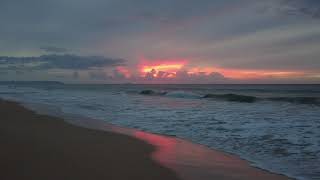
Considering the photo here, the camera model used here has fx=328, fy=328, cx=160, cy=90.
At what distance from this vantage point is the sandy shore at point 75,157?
5.42 metres

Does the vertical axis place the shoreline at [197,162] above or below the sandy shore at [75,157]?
below

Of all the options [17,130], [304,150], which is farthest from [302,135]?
[17,130]

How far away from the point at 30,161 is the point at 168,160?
269 centimetres

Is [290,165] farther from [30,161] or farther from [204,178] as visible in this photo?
[30,161]

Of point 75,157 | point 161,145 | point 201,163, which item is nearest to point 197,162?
point 201,163

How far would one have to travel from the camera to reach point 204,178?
18.2 feet

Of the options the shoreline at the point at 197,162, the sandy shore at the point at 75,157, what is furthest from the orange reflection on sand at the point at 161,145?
the sandy shore at the point at 75,157

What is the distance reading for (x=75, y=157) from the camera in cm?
661

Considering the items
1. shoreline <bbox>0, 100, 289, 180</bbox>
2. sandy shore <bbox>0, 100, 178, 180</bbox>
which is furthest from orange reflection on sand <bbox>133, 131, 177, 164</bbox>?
sandy shore <bbox>0, 100, 178, 180</bbox>

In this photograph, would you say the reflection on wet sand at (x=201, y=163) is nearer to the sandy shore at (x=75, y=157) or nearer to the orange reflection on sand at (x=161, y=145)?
the orange reflection on sand at (x=161, y=145)

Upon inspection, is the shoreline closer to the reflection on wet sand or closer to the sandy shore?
the reflection on wet sand

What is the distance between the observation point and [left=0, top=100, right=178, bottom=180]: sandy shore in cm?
542

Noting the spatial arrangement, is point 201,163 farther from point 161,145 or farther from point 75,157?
point 75,157

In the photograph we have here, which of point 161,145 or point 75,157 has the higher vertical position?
point 75,157
